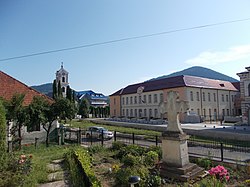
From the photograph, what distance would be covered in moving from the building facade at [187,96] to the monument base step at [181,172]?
30.2 meters

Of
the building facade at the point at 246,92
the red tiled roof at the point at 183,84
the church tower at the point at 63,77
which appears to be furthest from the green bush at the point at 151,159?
the church tower at the point at 63,77

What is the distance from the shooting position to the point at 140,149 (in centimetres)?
1031

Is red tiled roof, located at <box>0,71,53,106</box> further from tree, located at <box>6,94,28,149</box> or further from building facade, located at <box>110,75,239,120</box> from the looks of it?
building facade, located at <box>110,75,239,120</box>

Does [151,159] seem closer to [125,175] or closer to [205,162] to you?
[205,162]

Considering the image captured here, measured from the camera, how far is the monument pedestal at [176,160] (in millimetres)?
7098

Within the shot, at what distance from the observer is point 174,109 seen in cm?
820

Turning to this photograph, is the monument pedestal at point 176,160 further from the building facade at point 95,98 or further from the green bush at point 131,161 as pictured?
the building facade at point 95,98

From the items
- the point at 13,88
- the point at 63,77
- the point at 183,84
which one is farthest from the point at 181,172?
the point at 63,77

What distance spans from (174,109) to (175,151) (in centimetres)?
167

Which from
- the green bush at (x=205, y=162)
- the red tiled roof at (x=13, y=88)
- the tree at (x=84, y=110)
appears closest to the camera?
the green bush at (x=205, y=162)

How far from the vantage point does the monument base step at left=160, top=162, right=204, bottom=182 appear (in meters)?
6.92

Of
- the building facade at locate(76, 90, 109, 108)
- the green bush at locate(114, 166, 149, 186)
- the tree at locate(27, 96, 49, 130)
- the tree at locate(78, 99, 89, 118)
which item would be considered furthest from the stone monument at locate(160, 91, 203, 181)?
the building facade at locate(76, 90, 109, 108)

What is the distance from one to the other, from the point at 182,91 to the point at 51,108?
29.5 m

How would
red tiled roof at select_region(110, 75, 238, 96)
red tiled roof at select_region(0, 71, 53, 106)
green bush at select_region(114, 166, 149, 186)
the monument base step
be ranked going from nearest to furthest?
green bush at select_region(114, 166, 149, 186), the monument base step, red tiled roof at select_region(0, 71, 53, 106), red tiled roof at select_region(110, 75, 238, 96)
